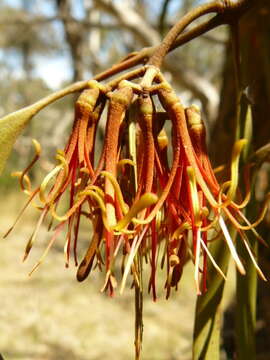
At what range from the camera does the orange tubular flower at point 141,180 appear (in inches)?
15.9

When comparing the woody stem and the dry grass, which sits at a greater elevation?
the woody stem

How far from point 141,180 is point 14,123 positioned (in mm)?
145

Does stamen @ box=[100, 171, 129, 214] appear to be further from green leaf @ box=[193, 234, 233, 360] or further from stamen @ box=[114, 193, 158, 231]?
green leaf @ box=[193, 234, 233, 360]

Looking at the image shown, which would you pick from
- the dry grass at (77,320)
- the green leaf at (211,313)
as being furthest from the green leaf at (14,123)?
the dry grass at (77,320)

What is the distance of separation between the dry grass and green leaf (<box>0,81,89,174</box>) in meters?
1.80

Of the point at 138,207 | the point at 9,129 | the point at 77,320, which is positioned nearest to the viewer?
the point at 138,207

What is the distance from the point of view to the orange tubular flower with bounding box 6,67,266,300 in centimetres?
40

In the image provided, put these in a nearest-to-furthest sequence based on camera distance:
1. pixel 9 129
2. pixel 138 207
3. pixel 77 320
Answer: pixel 138 207
pixel 9 129
pixel 77 320

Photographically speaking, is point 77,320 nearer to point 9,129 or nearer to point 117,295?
point 117,295

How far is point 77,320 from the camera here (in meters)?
3.27

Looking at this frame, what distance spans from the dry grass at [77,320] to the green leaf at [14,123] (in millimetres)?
1795

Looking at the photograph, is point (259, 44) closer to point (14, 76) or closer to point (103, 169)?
point (103, 169)

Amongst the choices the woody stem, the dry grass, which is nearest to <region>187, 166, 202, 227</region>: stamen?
the woody stem

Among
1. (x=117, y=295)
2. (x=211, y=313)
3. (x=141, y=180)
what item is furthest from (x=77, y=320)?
(x=141, y=180)
